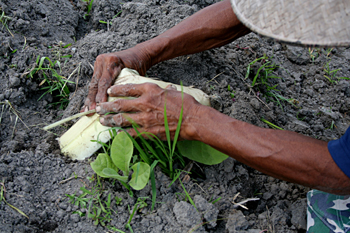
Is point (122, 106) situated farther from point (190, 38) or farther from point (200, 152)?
point (190, 38)

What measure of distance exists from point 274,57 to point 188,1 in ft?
3.39

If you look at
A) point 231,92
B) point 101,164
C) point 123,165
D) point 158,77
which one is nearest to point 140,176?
point 123,165

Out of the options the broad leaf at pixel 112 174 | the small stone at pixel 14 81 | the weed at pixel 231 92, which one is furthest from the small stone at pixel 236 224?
the small stone at pixel 14 81

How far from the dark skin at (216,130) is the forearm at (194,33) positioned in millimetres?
31

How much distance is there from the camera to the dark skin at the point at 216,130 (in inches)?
56.5

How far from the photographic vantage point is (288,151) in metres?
1.45

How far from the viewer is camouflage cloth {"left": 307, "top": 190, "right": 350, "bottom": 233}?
1.63 meters

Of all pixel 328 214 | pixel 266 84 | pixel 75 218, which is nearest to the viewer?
pixel 75 218

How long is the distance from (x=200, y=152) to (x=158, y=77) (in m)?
0.76

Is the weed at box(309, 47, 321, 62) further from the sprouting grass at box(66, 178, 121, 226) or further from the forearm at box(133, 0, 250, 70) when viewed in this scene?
the sprouting grass at box(66, 178, 121, 226)

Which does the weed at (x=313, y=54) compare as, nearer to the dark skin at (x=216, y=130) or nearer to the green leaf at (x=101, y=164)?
the dark skin at (x=216, y=130)

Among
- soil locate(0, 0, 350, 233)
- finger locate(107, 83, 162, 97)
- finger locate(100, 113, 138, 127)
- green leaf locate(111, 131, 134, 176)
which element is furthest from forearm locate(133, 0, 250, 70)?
green leaf locate(111, 131, 134, 176)

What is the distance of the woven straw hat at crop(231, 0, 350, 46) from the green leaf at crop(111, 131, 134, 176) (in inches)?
34.8

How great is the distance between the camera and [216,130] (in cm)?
153
